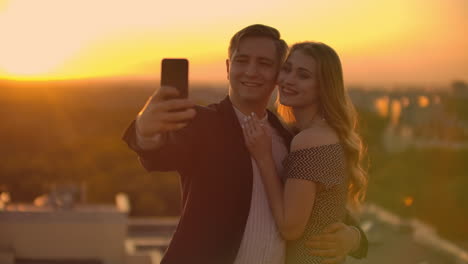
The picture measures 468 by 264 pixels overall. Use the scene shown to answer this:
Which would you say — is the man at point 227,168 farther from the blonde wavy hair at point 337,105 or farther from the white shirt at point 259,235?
the blonde wavy hair at point 337,105

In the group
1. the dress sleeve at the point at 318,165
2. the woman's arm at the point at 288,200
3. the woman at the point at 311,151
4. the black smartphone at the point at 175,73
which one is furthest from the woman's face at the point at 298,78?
the black smartphone at the point at 175,73

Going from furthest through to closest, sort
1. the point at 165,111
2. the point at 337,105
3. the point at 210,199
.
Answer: the point at 337,105, the point at 210,199, the point at 165,111

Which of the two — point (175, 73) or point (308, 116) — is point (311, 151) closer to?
point (308, 116)

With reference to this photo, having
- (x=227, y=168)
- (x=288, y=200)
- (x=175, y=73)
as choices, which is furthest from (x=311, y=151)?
(x=175, y=73)

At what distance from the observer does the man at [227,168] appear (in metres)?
2.62

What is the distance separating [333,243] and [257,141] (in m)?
0.56

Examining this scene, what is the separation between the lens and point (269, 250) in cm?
286

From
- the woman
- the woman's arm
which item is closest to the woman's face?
the woman

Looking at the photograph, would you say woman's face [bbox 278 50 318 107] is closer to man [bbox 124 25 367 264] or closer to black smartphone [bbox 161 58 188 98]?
man [bbox 124 25 367 264]

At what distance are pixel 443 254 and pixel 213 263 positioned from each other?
9523 mm

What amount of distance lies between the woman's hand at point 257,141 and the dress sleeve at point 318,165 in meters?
0.12

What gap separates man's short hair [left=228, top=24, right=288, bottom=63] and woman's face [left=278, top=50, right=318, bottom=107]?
0.05 meters

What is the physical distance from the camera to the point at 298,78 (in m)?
3.01

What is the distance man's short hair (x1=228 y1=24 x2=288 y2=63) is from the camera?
295 centimetres
